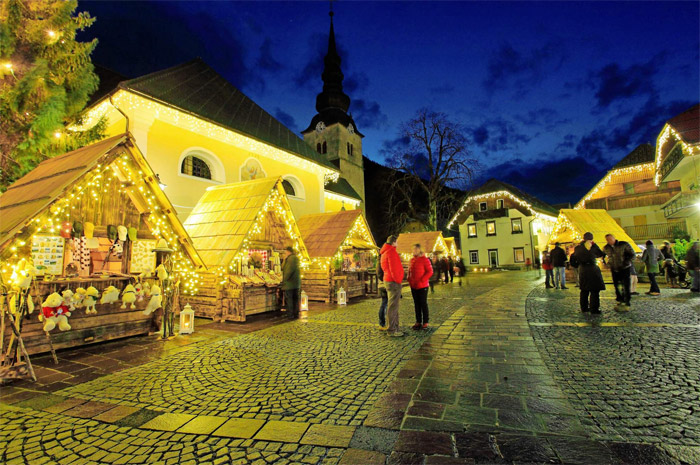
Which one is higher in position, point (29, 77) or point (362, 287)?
point (29, 77)

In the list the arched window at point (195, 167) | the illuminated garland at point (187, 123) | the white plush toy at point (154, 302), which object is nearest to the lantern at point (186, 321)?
the white plush toy at point (154, 302)

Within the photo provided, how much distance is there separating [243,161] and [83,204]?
11589mm

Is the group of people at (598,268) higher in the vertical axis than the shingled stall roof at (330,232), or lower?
lower

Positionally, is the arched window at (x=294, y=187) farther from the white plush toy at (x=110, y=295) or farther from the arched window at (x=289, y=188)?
the white plush toy at (x=110, y=295)

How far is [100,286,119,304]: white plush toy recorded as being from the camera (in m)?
6.59

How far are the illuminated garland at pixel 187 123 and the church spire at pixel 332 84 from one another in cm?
2349

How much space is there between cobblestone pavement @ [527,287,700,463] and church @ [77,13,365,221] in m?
9.76

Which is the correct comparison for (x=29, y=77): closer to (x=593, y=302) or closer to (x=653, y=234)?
(x=593, y=302)

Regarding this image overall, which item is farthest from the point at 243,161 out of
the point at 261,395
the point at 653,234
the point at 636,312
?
the point at 653,234

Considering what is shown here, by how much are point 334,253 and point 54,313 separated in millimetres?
8374

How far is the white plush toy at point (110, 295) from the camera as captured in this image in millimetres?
6586

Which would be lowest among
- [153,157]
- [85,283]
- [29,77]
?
[85,283]

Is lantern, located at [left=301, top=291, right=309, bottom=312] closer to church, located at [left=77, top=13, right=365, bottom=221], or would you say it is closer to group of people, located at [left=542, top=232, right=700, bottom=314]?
church, located at [left=77, top=13, right=365, bottom=221]

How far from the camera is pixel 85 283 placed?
666 centimetres
